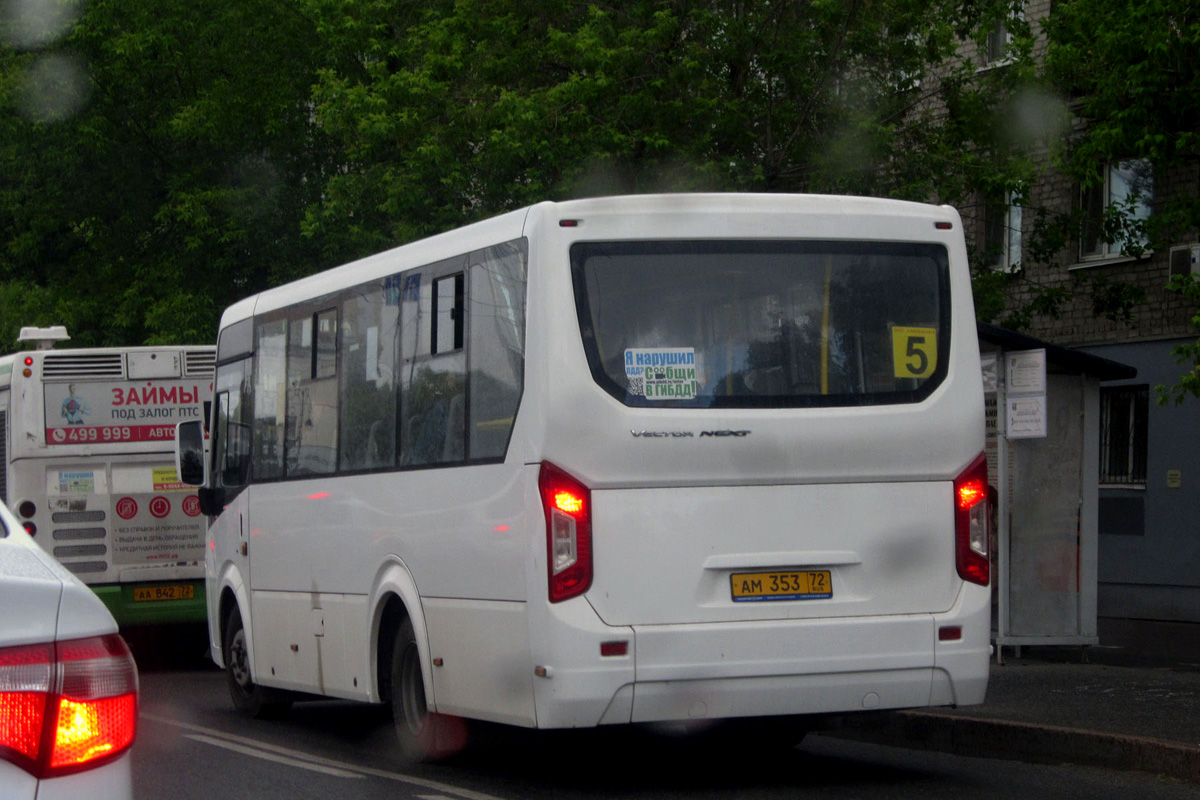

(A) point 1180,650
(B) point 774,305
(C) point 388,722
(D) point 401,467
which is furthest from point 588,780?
(A) point 1180,650

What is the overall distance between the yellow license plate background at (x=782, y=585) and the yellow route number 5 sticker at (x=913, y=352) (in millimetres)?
1091

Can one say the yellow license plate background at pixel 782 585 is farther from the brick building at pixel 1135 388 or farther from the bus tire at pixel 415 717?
the brick building at pixel 1135 388

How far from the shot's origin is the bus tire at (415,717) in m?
9.45

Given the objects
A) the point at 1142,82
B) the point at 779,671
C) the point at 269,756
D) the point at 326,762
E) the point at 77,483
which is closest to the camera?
the point at 779,671

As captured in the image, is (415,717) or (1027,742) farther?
(1027,742)

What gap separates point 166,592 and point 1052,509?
8.65 m

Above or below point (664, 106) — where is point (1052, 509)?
below

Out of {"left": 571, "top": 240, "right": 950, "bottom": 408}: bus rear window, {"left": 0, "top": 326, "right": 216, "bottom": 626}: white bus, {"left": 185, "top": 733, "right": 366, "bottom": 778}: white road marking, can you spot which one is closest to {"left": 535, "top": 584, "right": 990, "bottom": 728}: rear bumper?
{"left": 571, "top": 240, "right": 950, "bottom": 408}: bus rear window

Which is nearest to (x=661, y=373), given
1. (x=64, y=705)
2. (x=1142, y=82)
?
(x=64, y=705)

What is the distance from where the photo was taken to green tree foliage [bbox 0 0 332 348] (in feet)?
88.2

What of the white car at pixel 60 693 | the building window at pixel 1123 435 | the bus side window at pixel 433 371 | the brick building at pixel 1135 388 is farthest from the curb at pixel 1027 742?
the building window at pixel 1123 435

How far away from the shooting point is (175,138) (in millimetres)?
27234

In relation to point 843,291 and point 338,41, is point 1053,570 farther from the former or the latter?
point 338,41

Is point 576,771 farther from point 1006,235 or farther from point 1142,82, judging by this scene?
point 1006,235
